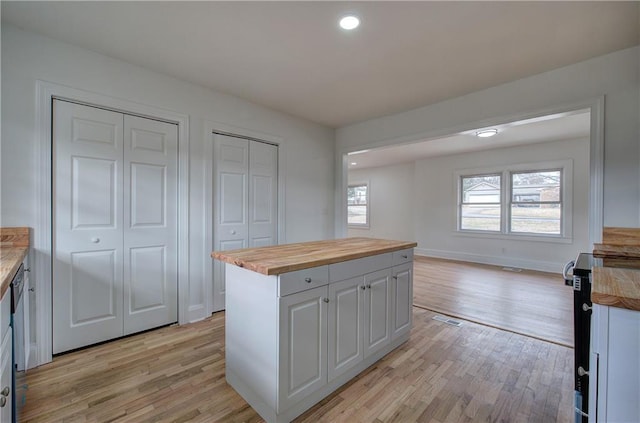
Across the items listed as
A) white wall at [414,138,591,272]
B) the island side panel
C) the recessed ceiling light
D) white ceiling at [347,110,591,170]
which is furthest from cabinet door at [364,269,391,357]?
white wall at [414,138,591,272]

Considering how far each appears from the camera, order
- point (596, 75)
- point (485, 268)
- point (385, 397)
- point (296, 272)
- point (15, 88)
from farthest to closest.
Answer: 1. point (485, 268)
2. point (596, 75)
3. point (15, 88)
4. point (385, 397)
5. point (296, 272)

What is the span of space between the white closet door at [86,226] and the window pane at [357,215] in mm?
6727

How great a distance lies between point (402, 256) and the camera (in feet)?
7.85

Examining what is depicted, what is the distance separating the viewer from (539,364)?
7.30 ft

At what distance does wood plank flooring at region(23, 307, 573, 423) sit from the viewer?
1671 millimetres

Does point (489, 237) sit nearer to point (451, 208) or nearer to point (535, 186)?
point (451, 208)

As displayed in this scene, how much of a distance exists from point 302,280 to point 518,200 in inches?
238

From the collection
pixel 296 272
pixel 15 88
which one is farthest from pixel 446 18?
pixel 15 88

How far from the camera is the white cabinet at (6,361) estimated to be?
3.69 feet

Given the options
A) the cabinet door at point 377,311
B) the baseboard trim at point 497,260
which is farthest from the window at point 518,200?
the cabinet door at point 377,311

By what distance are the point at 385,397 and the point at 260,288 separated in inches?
43.7

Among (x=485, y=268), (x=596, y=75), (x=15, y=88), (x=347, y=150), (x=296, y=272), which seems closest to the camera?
(x=296, y=272)

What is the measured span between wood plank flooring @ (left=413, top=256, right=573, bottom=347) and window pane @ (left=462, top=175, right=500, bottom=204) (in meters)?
1.57

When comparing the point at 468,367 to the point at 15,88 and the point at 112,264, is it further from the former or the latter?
the point at 15,88
